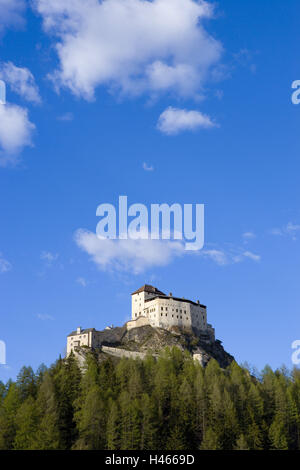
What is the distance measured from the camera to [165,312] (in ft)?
445

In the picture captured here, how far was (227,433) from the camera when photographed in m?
75.9

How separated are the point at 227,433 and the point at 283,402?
1383 cm

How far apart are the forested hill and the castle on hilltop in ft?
128

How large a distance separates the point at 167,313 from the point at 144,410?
200 ft

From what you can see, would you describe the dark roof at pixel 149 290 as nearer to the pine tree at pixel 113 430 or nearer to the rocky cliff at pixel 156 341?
the rocky cliff at pixel 156 341

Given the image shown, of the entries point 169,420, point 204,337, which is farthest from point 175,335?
point 169,420

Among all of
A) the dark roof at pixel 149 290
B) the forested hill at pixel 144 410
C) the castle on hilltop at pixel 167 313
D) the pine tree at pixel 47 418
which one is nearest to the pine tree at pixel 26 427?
the forested hill at pixel 144 410

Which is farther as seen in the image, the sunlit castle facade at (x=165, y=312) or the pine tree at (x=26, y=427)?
the sunlit castle facade at (x=165, y=312)

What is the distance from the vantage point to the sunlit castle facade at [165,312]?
442ft

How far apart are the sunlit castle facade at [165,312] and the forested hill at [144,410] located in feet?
129

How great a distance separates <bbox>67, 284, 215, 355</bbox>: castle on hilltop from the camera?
13438 centimetres

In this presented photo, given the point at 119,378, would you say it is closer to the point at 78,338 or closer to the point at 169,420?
the point at 169,420

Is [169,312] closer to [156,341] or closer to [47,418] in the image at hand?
[156,341]
